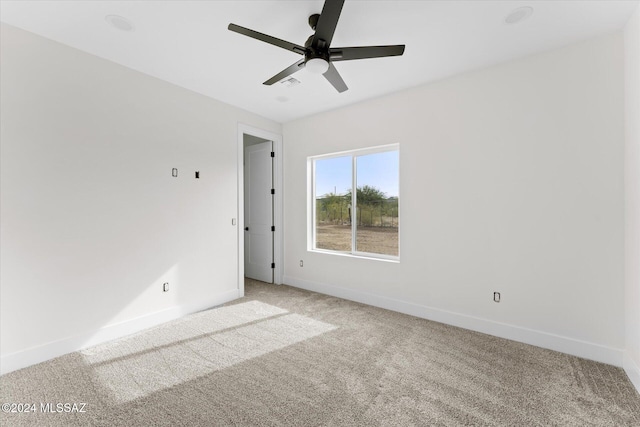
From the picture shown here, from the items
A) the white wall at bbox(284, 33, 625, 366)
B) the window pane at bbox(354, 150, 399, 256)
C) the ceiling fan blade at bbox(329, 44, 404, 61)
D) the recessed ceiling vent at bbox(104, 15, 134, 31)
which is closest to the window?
the window pane at bbox(354, 150, 399, 256)

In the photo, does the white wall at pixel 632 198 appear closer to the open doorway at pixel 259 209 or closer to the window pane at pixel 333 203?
the window pane at pixel 333 203

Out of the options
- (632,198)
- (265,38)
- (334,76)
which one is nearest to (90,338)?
(265,38)

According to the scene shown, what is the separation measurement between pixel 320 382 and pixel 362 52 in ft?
7.92

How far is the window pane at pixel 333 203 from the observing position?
13.7 ft

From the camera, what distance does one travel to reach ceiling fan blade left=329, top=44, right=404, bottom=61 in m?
1.91

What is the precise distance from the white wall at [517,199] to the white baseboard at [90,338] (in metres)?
2.35

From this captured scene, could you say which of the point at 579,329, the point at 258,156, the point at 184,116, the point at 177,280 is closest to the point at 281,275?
the point at 177,280

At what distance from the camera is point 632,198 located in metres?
2.11

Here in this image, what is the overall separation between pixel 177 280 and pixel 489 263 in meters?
3.49

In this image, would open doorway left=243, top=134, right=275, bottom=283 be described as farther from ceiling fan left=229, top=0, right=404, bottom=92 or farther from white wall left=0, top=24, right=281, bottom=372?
ceiling fan left=229, top=0, right=404, bottom=92

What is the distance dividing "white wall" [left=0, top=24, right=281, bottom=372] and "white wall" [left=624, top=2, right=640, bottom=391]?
4.08m

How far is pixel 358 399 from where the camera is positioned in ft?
6.20

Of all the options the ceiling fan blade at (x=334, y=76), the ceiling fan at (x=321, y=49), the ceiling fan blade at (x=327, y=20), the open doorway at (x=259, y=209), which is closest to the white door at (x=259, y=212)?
the open doorway at (x=259, y=209)

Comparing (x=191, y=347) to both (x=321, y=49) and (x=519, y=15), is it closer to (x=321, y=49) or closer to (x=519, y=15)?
(x=321, y=49)
